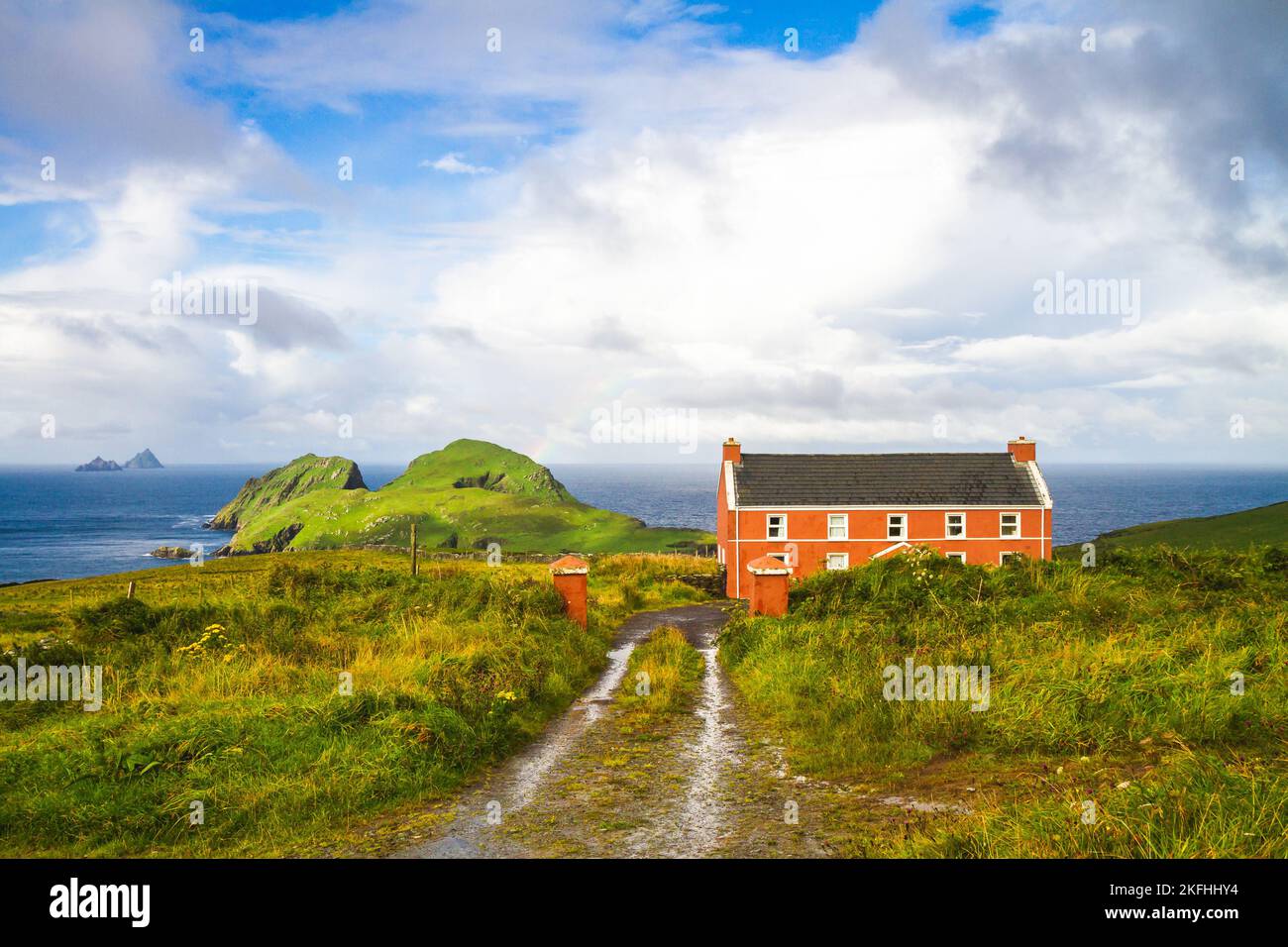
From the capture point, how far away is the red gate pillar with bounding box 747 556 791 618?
20.6 m

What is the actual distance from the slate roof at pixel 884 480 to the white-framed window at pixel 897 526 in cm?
59

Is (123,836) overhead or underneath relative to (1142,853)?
underneath

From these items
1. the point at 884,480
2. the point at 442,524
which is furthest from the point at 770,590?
the point at 442,524

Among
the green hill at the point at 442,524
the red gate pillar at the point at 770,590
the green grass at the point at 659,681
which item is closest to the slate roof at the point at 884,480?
the red gate pillar at the point at 770,590

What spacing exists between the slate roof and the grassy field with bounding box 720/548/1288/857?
21287 mm

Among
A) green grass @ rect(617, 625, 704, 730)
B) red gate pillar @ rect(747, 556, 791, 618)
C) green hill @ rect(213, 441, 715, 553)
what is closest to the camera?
green grass @ rect(617, 625, 704, 730)

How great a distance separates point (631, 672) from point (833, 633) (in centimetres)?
405

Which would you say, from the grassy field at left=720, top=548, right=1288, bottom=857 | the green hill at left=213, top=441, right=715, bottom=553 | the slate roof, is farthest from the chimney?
the green hill at left=213, top=441, right=715, bottom=553

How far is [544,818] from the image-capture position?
26.4 ft

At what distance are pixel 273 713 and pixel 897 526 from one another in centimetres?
3470

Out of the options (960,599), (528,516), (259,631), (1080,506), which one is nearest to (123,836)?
(259,631)

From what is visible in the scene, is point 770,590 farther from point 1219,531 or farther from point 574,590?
point 1219,531

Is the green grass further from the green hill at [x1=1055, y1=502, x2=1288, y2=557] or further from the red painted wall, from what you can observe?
the green hill at [x1=1055, y1=502, x2=1288, y2=557]

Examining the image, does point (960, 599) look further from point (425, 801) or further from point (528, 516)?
point (528, 516)
